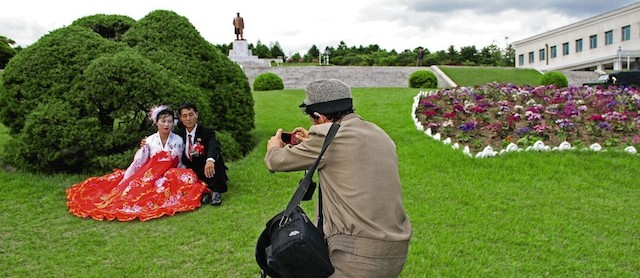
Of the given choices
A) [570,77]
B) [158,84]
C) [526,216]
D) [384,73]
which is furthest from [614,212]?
[570,77]

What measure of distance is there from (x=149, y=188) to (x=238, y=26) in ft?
88.4

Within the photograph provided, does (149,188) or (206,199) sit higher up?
(149,188)

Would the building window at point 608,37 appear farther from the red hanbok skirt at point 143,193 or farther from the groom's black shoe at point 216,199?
the red hanbok skirt at point 143,193

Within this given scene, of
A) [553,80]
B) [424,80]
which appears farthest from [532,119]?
[553,80]

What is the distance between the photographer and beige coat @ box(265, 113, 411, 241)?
2168mm

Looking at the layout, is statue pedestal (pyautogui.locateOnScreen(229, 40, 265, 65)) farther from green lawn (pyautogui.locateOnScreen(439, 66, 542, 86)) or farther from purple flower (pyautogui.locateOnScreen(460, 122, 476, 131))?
purple flower (pyautogui.locateOnScreen(460, 122, 476, 131))

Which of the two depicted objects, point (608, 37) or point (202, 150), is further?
point (608, 37)

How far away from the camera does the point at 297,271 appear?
215 cm

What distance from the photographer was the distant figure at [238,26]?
1221 inches

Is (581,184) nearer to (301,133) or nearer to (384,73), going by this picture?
(301,133)

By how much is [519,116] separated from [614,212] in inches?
165

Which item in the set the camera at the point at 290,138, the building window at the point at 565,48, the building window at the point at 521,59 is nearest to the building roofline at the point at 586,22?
the building window at the point at 565,48

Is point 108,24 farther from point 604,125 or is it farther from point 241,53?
point 241,53

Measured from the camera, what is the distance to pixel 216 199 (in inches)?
219
